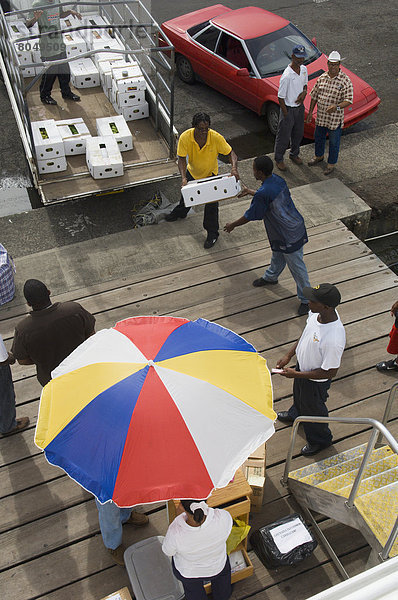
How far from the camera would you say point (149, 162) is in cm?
851

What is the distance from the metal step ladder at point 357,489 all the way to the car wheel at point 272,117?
6.98m

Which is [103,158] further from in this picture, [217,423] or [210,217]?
[217,423]

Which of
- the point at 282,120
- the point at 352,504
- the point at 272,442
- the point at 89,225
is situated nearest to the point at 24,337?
the point at 272,442

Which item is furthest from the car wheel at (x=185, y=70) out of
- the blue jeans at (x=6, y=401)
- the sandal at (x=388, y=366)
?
the blue jeans at (x=6, y=401)

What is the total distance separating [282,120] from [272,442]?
17.2ft

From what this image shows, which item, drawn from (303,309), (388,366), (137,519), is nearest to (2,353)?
(137,519)

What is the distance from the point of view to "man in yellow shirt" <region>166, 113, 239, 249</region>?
6914 millimetres

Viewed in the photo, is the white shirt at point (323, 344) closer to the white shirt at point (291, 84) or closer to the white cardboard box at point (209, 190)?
the white cardboard box at point (209, 190)

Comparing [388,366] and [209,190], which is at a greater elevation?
[209,190]

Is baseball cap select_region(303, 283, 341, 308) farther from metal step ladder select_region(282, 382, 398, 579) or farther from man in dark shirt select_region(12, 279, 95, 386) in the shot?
man in dark shirt select_region(12, 279, 95, 386)

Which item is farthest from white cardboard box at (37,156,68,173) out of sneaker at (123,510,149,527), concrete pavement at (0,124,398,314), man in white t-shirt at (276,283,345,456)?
sneaker at (123,510,149,527)

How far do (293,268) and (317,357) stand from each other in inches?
74.3

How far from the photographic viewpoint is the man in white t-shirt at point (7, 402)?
4.95 metres

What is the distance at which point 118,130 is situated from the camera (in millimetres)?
8594
